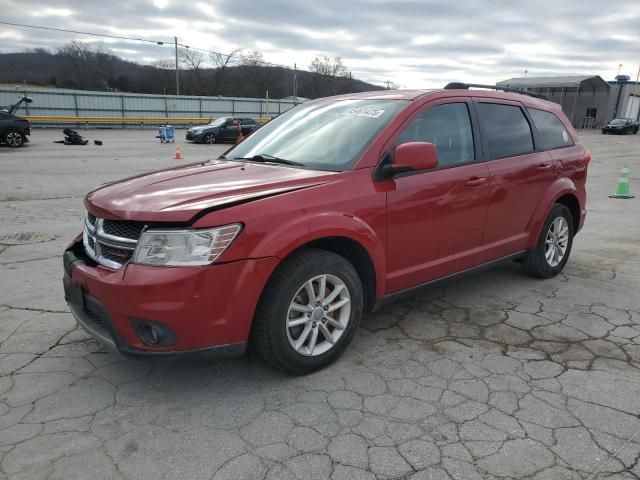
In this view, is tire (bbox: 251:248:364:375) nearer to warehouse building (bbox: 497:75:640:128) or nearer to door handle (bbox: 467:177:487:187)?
door handle (bbox: 467:177:487:187)

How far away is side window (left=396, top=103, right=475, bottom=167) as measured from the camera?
147 inches

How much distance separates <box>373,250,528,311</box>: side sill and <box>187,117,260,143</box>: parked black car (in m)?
22.5

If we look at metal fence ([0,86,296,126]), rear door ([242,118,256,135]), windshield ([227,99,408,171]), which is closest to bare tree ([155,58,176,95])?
metal fence ([0,86,296,126])

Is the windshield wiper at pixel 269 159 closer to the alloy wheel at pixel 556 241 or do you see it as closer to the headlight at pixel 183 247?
the headlight at pixel 183 247

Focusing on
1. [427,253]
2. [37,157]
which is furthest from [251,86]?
[427,253]

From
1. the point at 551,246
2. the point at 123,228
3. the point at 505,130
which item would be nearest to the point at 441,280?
the point at 505,130

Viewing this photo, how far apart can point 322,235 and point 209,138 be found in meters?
24.4

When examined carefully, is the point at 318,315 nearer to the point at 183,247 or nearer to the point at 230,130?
the point at 183,247

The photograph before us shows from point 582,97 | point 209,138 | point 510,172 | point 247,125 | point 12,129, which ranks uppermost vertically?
point 582,97

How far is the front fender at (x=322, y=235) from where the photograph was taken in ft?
9.30

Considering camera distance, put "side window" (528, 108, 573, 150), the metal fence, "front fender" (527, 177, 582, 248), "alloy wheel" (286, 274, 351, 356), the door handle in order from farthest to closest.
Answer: the metal fence, "side window" (528, 108, 573, 150), "front fender" (527, 177, 582, 248), the door handle, "alloy wheel" (286, 274, 351, 356)

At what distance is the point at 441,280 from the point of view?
13.0ft

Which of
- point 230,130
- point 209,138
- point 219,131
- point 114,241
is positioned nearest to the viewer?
point 114,241

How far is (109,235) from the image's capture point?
2.91 meters
